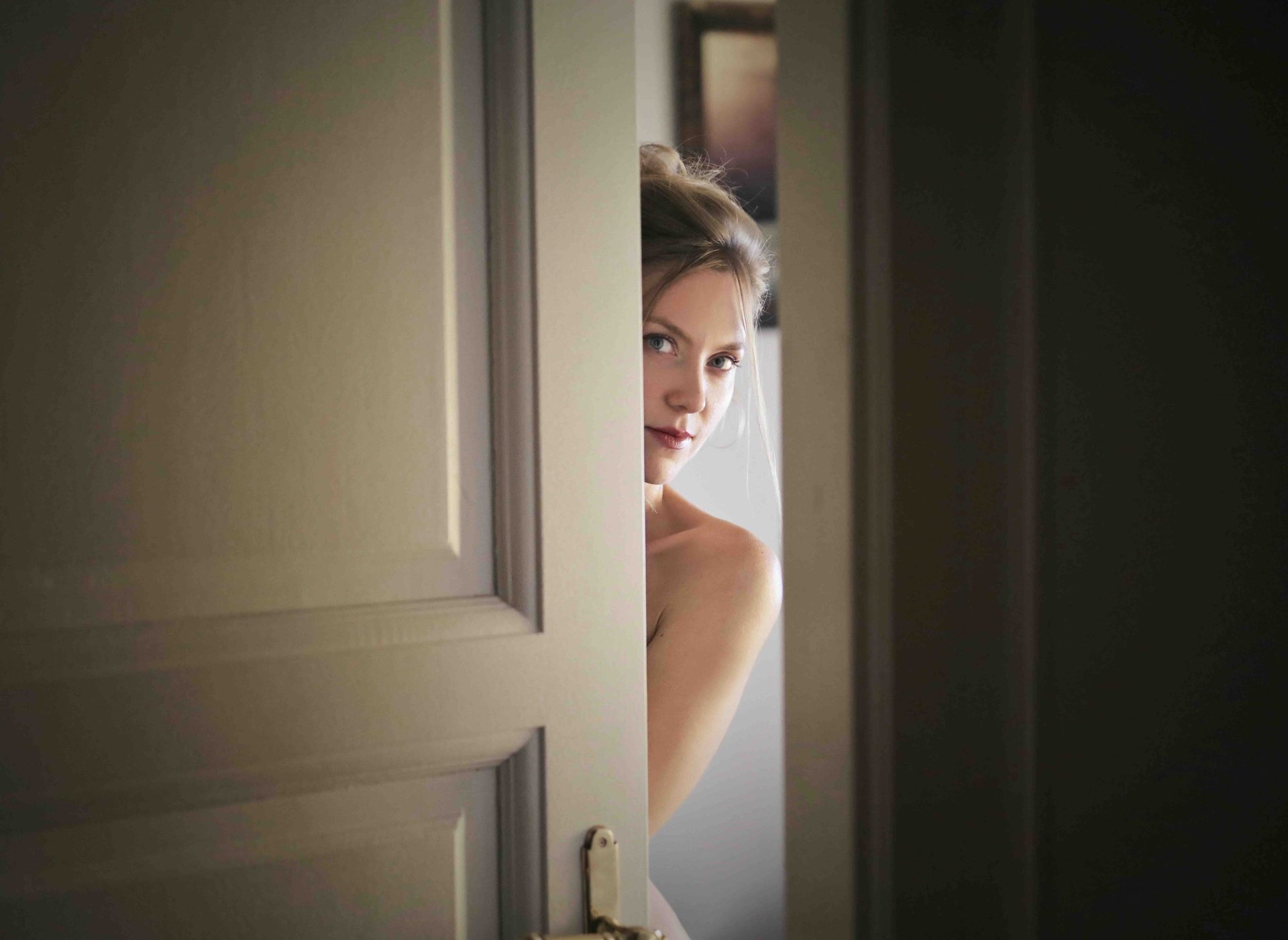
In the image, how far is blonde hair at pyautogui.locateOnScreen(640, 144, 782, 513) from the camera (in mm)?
1487

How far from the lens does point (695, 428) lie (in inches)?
58.5

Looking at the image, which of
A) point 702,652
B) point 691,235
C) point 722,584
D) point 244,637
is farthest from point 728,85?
point 244,637

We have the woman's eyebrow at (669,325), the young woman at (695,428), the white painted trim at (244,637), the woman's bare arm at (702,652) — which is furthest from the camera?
the woman's eyebrow at (669,325)

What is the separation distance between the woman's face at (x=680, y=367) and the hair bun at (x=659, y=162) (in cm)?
22

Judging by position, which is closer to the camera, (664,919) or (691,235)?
(664,919)

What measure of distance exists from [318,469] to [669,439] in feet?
2.84

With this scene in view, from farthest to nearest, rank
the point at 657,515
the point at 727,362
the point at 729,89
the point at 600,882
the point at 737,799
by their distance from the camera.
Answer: the point at 737,799, the point at 729,89, the point at 657,515, the point at 727,362, the point at 600,882

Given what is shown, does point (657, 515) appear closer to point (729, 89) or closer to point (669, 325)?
point (669, 325)

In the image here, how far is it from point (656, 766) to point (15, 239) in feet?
3.14

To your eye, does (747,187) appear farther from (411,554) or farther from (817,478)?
(817,478)

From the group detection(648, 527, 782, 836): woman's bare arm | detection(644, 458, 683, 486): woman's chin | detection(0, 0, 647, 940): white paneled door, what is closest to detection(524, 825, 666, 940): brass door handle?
detection(0, 0, 647, 940): white paneled door

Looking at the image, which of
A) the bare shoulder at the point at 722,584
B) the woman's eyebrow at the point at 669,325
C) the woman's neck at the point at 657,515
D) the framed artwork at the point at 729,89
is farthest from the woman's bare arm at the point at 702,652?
the framed artwork at the point at 729,89

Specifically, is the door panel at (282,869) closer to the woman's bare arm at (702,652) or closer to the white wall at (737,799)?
the woman's bare arm at (702,652)

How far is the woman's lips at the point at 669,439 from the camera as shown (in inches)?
57.9
